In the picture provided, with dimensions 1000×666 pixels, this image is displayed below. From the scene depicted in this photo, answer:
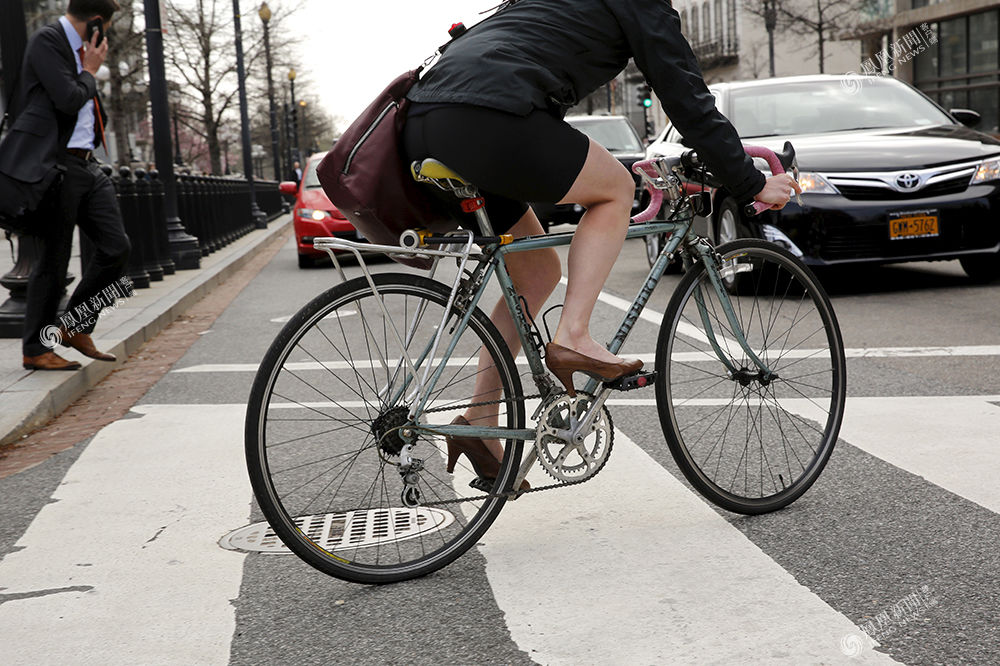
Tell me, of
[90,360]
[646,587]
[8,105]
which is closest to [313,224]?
[90,360]

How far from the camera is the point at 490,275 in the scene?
336 centimetres

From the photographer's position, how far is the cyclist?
3146 millimetres

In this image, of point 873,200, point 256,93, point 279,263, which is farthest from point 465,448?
point 256,93

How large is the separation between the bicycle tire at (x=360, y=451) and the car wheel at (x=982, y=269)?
23.6ft

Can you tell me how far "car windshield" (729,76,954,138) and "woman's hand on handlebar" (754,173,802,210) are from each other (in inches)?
260

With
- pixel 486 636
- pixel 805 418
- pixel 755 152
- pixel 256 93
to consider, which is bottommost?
pixel 486 636

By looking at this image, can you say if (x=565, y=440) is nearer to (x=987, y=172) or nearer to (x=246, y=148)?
(x=987, y=172)

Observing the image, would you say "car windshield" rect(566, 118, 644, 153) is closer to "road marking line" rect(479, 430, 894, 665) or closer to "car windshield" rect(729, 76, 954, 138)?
"car windshield" rect(729, 76, 954, 138)

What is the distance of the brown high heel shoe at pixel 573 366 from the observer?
3.34 meters

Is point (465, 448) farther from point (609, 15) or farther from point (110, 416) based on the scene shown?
point (110, 416)

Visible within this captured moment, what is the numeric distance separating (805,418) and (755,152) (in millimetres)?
895

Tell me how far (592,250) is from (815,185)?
5.97m

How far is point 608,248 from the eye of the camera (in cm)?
339

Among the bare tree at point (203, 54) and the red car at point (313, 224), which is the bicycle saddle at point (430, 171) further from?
the bare tree at point (203, 54)
